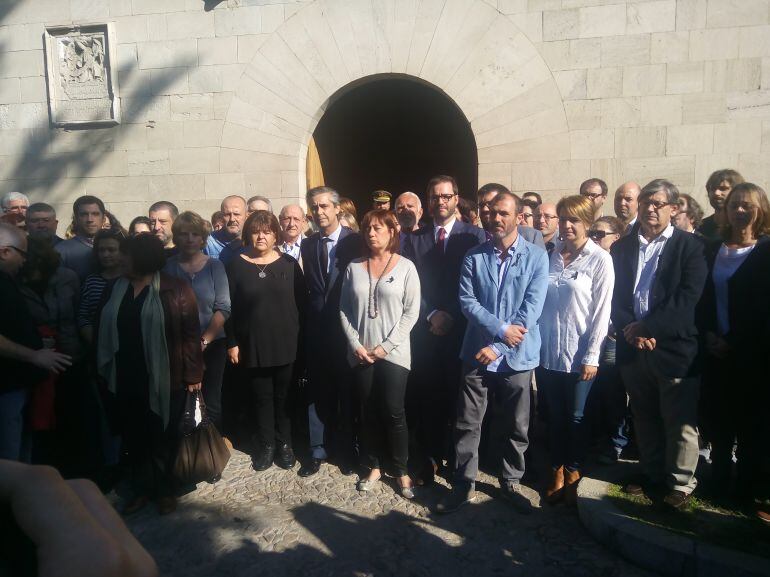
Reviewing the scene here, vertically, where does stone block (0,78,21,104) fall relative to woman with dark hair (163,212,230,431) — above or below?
above

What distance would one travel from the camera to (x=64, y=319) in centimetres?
391

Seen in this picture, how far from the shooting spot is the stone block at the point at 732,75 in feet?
19.7

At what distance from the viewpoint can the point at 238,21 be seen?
6.91 m

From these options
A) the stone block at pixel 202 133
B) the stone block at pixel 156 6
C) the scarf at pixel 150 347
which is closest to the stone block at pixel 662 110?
the stone block at pixel 202 133

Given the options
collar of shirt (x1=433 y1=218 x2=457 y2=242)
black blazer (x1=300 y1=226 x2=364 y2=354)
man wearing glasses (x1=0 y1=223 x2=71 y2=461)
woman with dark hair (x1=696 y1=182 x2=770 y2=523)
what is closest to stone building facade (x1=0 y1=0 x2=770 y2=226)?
collar of shirt (x1=433 y1=218 x2=457 y2=242)

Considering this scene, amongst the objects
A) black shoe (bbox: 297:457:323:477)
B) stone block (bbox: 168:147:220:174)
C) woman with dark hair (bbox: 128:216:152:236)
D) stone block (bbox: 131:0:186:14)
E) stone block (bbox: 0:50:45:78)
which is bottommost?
black shoe (bbox: 297:457:323:477)

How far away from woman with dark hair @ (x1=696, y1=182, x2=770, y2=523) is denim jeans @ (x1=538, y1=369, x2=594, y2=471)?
773mm

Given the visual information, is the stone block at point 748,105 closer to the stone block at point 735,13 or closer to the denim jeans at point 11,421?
the stone block at point 735,13

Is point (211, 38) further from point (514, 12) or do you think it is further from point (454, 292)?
point (454, 292)

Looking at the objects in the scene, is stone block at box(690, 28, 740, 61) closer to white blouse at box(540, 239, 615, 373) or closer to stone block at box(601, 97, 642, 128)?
stone block at box(601, 97, 642, 128)

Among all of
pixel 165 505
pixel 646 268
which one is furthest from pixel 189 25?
pixel 646 268

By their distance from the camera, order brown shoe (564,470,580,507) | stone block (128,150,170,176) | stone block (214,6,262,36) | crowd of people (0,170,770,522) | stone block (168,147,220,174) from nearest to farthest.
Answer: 1. crowd of people (0,170,770,522)
2. brown shoe (564,470,580,507)
3. stone block (214,6,262,36)
4. stone block (168,147,220,174)
5. stone block (128,150,170,176)

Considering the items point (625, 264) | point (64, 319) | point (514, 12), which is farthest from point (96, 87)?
point (625, 264)

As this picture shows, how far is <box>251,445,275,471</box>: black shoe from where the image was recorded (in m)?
4.35
